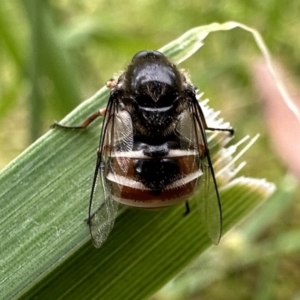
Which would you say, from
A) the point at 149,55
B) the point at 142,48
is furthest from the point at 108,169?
the point at 142,48

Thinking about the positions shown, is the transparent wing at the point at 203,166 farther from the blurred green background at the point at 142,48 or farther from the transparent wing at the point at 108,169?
the blurred green background at the point at 142,48

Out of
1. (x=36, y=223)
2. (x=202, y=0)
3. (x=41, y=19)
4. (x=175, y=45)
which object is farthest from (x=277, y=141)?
(x=202, y=0)

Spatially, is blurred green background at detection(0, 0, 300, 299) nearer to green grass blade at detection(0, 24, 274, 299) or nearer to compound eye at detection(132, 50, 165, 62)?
compound eye at detection(132, 50, 165, 62)

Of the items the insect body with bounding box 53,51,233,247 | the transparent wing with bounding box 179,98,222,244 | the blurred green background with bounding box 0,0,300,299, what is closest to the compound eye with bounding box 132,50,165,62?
the insect body with bounding box 53,51,233,247

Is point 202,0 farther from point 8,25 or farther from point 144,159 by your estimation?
point 144,159

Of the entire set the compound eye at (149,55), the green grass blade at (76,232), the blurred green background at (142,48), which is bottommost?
the green grass blade at (76,232)

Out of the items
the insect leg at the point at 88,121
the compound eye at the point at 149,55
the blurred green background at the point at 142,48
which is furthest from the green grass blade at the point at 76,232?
the blurred green background at the point at 142,48
